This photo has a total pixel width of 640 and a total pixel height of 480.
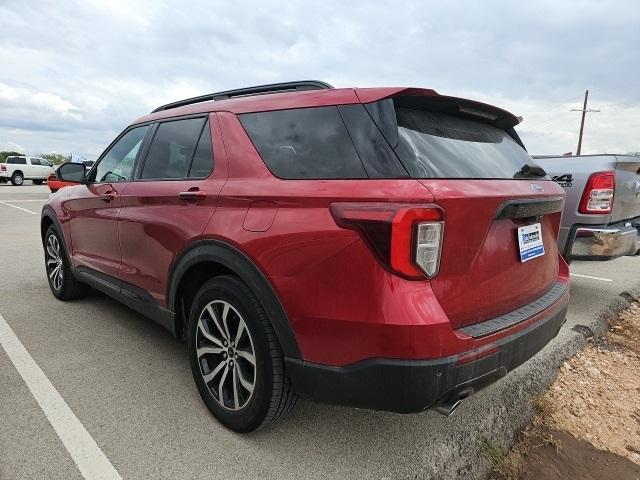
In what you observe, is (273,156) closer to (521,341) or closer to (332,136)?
(332,136)

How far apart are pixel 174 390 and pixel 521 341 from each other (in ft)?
6.60

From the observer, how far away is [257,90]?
2.86 meters

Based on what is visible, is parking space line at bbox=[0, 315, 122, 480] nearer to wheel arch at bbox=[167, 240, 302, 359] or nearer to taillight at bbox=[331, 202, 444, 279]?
wheel arch at bbox=[167, 240, 302, 359]

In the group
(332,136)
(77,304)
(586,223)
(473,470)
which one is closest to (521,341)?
(473,470)

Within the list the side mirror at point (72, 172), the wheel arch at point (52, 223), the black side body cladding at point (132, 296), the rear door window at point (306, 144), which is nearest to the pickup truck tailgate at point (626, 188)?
the rear door window at point (306, 144)

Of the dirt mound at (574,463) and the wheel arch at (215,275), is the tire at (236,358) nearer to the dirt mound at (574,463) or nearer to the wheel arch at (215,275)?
the wheel arch at (215,275)

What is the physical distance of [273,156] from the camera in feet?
7.61

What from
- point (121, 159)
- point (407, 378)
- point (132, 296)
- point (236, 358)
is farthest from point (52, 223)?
point (407, 378)

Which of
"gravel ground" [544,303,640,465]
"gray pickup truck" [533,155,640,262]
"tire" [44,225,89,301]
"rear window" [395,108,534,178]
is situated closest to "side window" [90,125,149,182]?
"tire" [44,225,89,301]

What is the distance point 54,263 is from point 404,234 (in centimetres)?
425

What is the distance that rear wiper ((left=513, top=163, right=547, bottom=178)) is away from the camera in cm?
246

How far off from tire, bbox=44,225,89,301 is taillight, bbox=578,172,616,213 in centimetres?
487

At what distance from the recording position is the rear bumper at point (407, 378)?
1774mm

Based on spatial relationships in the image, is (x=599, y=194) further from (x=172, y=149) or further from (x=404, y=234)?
(x=172, y=149)
